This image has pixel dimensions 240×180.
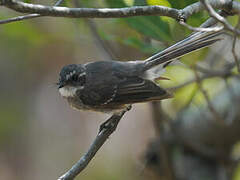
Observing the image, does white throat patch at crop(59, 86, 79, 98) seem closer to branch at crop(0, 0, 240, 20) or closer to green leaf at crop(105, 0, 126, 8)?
green leaf at crop(105, 0, 126, 8)

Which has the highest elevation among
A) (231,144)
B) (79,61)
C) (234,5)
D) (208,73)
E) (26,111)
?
(234,5)

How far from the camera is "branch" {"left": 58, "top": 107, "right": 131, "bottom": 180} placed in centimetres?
338

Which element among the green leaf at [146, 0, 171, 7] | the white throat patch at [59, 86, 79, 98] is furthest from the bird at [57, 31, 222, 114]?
the green leaf at [146, 0, 171, 7]

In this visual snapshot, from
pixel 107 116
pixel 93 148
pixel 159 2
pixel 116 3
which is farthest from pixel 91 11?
pixel 107 116

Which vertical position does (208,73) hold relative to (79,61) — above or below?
above

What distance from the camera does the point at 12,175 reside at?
9.66 m

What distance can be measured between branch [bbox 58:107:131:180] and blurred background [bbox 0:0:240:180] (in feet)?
2.53

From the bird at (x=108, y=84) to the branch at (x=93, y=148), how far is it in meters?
0.20

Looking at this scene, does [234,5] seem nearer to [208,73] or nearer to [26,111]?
[208,73]

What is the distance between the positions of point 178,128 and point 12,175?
17.0 feet

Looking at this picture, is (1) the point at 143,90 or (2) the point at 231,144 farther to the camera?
(2) the point at 231,144

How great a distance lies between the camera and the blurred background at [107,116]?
5086 mm

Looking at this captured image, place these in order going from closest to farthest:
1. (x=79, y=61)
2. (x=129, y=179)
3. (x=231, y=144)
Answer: (x=231, y=144) < (x=129, y=179) < (x=79, y=61)

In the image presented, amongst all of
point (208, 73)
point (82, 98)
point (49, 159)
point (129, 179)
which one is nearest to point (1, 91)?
point (49, 159)
